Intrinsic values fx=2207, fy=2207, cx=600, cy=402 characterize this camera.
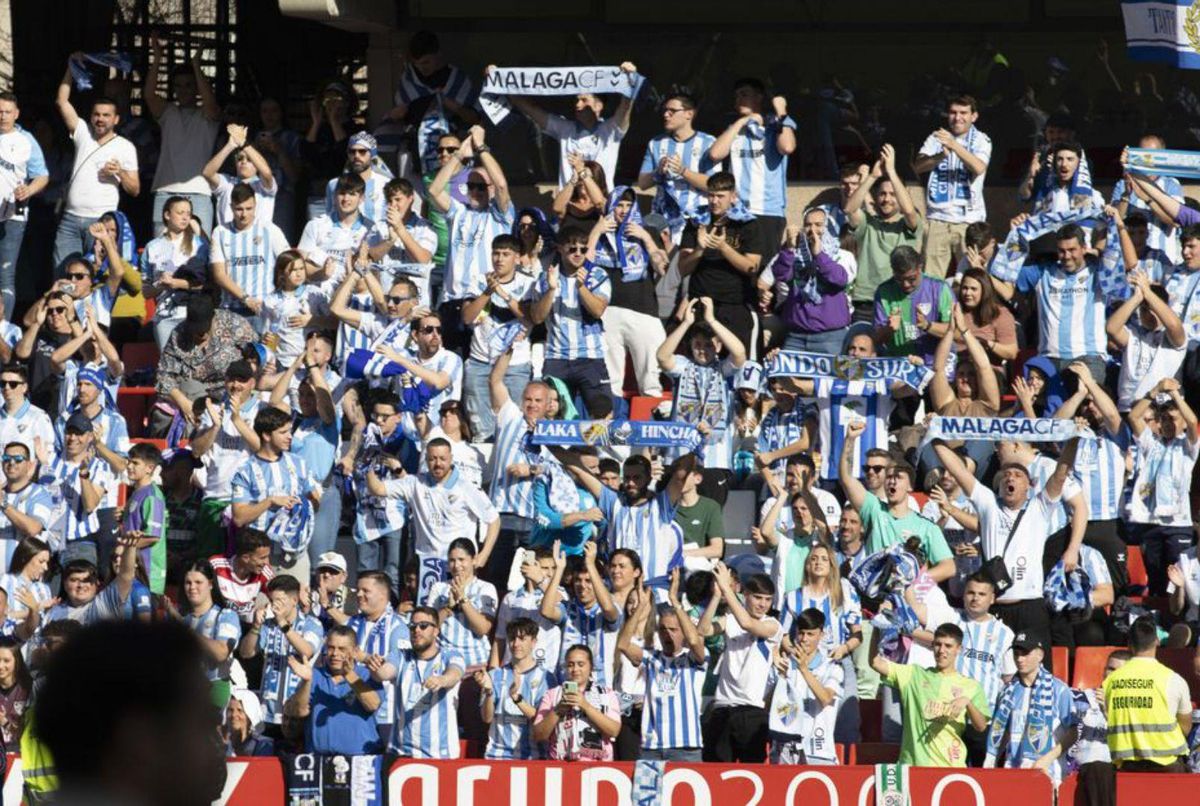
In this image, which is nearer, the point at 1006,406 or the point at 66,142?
the point at 1006,406

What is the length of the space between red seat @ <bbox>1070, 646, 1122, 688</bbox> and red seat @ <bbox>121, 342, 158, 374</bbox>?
275 inches

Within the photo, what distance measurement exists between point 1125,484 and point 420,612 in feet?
14.0

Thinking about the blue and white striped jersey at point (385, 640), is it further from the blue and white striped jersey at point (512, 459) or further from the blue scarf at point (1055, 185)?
the blue scarf at point (1055, 185)

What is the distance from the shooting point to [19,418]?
542 inches

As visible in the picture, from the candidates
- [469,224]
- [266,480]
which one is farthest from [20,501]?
[469,224]

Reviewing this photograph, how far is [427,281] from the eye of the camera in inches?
581

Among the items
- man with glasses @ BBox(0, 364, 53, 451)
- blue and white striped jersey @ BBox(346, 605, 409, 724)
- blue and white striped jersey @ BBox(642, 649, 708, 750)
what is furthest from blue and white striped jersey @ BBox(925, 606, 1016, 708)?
man with glasses @ BBox(0, 364, 53, 451)

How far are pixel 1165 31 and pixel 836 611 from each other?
4.16 meters

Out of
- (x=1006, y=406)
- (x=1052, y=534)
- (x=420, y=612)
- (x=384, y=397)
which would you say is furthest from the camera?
(x=1006, y=406)

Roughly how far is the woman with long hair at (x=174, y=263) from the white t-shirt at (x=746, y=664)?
525cm

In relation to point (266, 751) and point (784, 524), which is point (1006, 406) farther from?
point (266, 751)

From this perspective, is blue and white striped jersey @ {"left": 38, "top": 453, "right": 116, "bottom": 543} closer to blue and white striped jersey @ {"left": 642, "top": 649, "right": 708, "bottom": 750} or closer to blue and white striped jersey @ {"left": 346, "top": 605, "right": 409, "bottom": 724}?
blue and white striped jersey @ {"left": 346, "top": 605, "right": 409, "bottom": 724}

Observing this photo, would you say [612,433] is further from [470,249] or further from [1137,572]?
[1137,572]

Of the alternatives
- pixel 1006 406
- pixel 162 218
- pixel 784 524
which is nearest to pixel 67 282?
pixel 162 218
